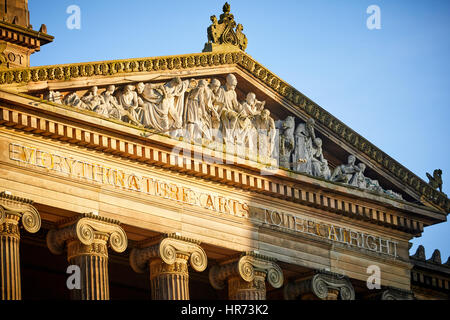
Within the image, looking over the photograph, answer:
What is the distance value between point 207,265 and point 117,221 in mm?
4135

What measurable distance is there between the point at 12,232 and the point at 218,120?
25.4 feet

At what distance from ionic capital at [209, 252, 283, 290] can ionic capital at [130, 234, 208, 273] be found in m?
1.21

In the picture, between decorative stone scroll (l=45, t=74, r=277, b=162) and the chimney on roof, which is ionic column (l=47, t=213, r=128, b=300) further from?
the chimney on roof

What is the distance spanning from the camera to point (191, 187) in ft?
141

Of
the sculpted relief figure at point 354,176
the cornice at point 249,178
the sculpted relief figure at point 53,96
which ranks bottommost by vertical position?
the cornice at point 249,178

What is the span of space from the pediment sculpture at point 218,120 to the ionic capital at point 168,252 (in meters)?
2.82

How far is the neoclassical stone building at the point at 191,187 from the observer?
39969mm

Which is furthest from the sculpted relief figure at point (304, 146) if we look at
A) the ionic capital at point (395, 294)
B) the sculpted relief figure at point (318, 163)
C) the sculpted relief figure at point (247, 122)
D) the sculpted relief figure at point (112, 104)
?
the sculpted relief figure at point (112, 104)

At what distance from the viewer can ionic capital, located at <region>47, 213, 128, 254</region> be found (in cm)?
4016

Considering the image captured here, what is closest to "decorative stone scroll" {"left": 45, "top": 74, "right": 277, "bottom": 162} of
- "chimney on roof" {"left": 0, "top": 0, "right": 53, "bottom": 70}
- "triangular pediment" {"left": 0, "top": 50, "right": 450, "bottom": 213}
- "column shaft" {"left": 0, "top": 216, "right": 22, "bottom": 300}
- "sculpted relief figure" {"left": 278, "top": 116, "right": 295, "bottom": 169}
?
"triangular pediment" {"left": 0, "top": 50, "right": 450, "bottom": 213}

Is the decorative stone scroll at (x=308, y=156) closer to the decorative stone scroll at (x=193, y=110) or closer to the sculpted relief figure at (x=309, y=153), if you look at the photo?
the sculpted relief figure at (x=309, y=153)

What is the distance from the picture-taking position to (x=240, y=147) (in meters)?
44.1

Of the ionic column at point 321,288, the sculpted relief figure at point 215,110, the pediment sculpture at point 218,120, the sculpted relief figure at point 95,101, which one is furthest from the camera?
the ionic column at point 321,288
